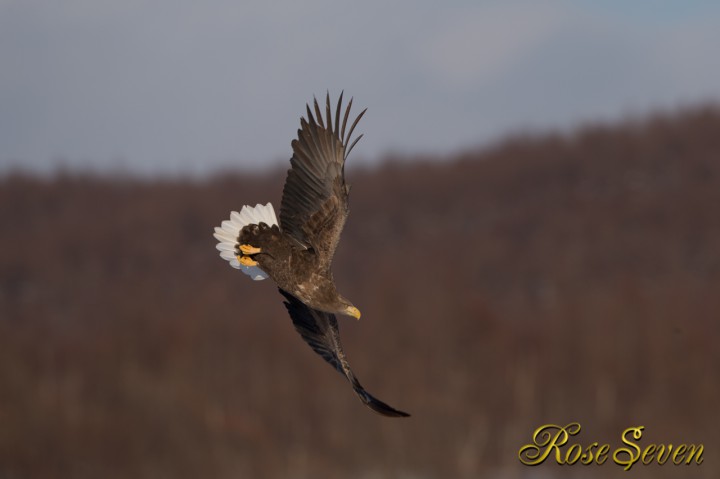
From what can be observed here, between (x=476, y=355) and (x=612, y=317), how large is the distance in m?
4.86

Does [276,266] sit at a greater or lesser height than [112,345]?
greater

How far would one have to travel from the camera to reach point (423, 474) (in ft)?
96.8

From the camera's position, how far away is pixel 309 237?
609 centimetres

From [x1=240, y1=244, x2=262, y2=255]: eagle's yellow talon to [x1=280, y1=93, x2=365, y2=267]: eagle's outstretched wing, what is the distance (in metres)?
0.18

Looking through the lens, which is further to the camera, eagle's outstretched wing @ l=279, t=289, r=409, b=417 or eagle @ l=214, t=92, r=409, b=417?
eagle's outstretched wing @ l=279, t=289, r=409, b=417

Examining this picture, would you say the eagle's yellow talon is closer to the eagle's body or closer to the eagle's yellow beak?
the eagle's body

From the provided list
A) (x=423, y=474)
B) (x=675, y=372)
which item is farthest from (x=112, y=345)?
(x=675, y=372)

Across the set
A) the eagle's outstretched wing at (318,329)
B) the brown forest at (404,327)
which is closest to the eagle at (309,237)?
the eagle's outstretched wing at (318,329)

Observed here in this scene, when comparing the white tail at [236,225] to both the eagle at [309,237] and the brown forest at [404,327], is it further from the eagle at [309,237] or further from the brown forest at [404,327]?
the brown forest at [404,327]

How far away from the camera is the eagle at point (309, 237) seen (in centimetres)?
586

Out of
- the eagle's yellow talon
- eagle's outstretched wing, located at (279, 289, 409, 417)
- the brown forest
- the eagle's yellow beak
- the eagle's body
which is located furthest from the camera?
the brown forest

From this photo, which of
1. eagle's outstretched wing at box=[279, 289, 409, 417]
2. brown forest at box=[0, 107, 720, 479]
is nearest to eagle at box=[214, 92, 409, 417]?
eagle's outstretched wing at box=[279, 289, 409, 417]

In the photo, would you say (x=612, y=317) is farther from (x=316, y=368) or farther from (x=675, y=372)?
(x=316, y=368)

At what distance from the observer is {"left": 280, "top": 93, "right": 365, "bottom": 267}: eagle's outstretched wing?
241 inches
